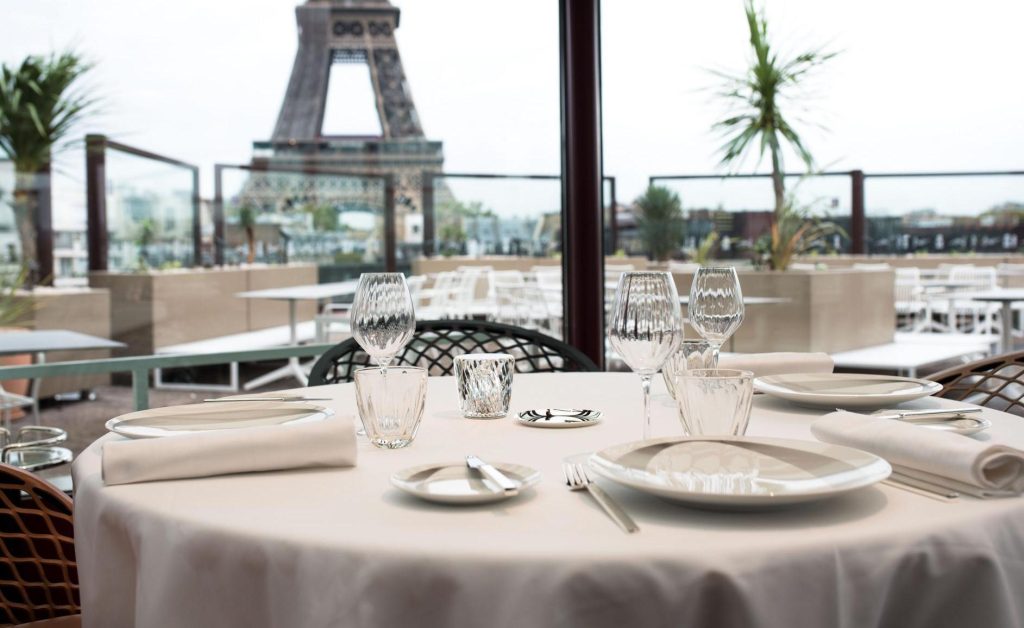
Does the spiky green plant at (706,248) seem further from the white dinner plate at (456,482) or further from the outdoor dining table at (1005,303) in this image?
the white dinner plate at (456,482)

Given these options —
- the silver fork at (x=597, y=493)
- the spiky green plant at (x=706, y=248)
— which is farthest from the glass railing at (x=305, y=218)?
the silver fork at (x=597, y=493)

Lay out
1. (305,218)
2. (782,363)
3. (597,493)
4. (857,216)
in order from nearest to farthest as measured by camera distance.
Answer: (597,493) < (782,363) < (305,218) < (857,216)

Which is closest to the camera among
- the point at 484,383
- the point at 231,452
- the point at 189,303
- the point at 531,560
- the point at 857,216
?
the point at 531,560

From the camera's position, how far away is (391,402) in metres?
1.12

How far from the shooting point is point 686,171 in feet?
13.1

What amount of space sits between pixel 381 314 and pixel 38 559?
2.04 ft

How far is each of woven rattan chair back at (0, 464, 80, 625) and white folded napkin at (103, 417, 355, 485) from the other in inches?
16.2

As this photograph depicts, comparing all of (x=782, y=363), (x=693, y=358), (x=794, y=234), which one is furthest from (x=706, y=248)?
(x=693, y=358)

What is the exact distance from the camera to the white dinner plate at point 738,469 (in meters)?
0.79

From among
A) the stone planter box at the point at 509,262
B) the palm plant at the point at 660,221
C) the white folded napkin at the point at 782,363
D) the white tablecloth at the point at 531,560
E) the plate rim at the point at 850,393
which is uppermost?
the palm plant at the point at 660,221

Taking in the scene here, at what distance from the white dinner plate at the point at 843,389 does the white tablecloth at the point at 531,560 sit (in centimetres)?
44

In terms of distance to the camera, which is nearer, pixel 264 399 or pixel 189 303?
pixel 264 399

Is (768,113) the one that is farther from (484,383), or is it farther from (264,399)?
(264,399)

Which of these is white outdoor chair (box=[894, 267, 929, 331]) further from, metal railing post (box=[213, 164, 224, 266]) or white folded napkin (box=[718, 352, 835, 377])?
metal railing post (box=[213, 164, 224, 266])
